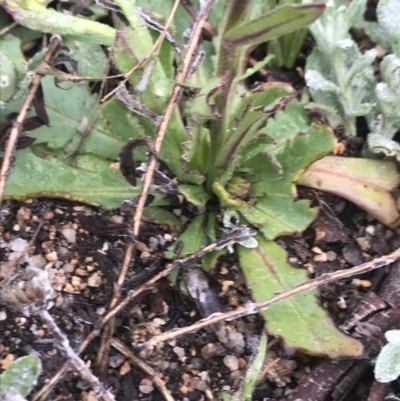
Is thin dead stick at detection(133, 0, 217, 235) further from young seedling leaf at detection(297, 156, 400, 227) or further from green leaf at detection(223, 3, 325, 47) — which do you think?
young seedling leaf at detection(297, 156, 400, 227)

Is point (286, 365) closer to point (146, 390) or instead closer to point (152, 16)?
point (146, 390)

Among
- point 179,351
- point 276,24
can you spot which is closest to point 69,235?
point 179,351

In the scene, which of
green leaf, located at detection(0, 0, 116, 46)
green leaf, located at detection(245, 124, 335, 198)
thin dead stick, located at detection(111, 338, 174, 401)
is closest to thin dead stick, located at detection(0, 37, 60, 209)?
green leaf, located at detection(0, 0, 116, 46)

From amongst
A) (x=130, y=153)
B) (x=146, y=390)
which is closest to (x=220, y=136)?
(x=130, y=153)

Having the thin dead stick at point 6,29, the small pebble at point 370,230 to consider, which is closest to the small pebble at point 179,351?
the small pebble at point 370,230

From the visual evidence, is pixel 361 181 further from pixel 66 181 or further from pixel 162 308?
pixel 66 181

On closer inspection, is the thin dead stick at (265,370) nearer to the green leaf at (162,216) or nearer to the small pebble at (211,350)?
the small pebble at (211,350)
